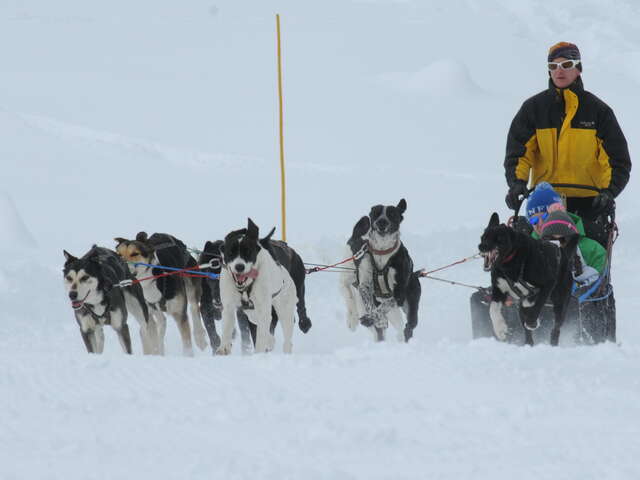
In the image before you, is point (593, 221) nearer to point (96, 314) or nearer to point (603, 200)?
point (603, 200)

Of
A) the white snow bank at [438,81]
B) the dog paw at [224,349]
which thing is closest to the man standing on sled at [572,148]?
the dog paw at [224,349]

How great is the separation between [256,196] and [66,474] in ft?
44.6

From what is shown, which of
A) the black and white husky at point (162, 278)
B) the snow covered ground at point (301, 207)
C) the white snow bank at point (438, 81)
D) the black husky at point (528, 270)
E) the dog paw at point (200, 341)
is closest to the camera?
the snow covered ground at point (301, 207)

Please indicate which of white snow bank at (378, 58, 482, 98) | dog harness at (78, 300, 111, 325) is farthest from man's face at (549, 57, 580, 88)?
white snow bank at (378, 58, 482, 98)

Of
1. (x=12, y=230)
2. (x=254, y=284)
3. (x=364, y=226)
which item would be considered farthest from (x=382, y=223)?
(x=12, y=230)

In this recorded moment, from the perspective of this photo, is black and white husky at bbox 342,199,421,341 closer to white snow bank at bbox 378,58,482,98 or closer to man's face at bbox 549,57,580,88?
man's face at bbox 549,57,580,88

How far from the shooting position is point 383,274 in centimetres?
639

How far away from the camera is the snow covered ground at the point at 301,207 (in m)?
3.12

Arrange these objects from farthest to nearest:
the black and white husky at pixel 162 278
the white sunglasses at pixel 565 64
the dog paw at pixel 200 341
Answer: the dog paw at pixel 200 341
the black and white husky at pixel 162 278
the white sunglasses at pixel 565 64

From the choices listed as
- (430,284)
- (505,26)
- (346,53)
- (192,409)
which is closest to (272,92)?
(346,53)

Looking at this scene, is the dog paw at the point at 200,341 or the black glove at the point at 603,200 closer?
the black glove at the point at 603,200

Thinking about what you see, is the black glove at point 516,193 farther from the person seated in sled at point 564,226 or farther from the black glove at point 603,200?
the black glove at point 603,200

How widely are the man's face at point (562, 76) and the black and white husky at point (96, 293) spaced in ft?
9.43

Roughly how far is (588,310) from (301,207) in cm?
1049
